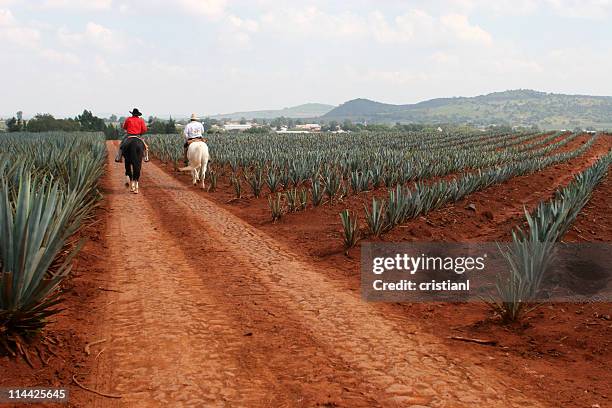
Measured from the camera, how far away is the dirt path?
3.61 metres

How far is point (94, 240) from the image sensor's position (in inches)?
307

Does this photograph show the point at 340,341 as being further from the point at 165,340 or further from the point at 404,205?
the point at 404,205

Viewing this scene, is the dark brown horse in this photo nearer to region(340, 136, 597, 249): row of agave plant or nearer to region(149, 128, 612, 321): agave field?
region(149, 128, 612, 321): agave field

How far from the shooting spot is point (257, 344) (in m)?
4.43

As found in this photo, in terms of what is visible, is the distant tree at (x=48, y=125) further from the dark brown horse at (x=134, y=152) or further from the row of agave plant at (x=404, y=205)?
the row of agave plant at (x=404, y=205)

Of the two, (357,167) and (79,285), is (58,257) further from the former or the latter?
A: (357,167)

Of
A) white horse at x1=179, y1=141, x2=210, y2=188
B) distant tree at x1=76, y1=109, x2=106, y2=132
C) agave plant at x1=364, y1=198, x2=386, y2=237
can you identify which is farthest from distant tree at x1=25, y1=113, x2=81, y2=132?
agave plant at x1=364, y1=198, x2=386, y2=237

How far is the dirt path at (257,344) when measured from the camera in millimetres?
3609

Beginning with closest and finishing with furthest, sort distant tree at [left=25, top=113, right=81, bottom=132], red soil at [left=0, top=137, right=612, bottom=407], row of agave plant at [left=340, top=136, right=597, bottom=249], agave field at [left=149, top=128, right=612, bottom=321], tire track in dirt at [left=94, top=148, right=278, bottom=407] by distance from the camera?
tire track in dirt at [left=94, top=148, right=278, bottom=407], red soil at [left=0, top=137, right=612, bottom=407], agave field at [left=149, top=128, right=612, bottom=321], row of agave plant at [left=340, top=136, right=597, bottom=249], distant tree at [left=25, top=113, right=81, bottom=132]

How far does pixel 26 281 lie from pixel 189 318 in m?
1.52

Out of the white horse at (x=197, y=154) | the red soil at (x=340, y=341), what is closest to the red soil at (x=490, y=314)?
the red soil at (x=340, y=341)

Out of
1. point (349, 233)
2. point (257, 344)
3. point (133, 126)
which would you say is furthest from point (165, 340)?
point (133, 126)

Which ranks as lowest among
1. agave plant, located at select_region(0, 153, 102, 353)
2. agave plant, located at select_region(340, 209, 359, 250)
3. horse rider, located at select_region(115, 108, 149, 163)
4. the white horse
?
agave plant, located at select_region(340, 209, 359, 250)

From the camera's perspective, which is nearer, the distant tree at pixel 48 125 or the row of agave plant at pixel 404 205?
the row of agave plant at pixel 404 205
